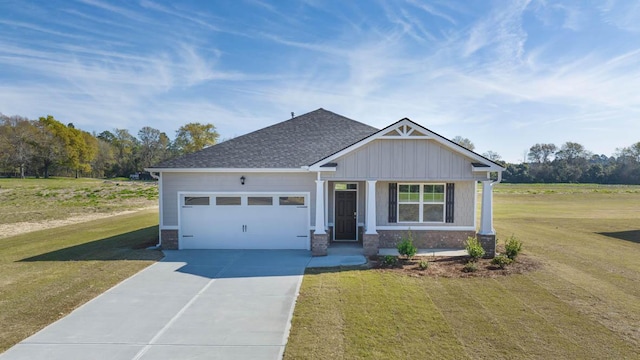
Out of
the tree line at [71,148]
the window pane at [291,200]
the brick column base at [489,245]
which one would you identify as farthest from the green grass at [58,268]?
the tree line at [71,148]

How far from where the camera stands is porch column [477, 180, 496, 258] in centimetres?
1143

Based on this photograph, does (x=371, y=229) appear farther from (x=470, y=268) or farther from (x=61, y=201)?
(x=61, y=201)

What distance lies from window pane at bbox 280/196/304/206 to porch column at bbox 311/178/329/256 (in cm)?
109

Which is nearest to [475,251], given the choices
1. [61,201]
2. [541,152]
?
[61,201]

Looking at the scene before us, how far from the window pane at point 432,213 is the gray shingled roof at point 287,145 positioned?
13.4ft

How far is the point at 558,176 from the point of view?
75.8 metres

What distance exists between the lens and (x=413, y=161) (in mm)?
11609

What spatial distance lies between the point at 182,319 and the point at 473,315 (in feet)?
18.3

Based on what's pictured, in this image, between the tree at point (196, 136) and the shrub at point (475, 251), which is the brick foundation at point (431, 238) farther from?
the tree at point (196, 136)

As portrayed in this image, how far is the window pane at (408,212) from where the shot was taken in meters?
12.6

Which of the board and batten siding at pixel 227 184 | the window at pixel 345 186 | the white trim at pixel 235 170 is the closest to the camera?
the white trim at pixel 235 170

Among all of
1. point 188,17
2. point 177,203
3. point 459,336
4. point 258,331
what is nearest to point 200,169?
point 177,203

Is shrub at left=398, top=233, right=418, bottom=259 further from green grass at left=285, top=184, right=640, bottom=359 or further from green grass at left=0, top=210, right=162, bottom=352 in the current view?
green grass at left=0, top=210, right=162, bottom=352

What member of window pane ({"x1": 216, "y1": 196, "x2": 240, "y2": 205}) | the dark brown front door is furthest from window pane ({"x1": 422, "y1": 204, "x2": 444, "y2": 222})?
window pane ({"x1": 216, "y1": 196, "x2": 240, "y2": 205})
